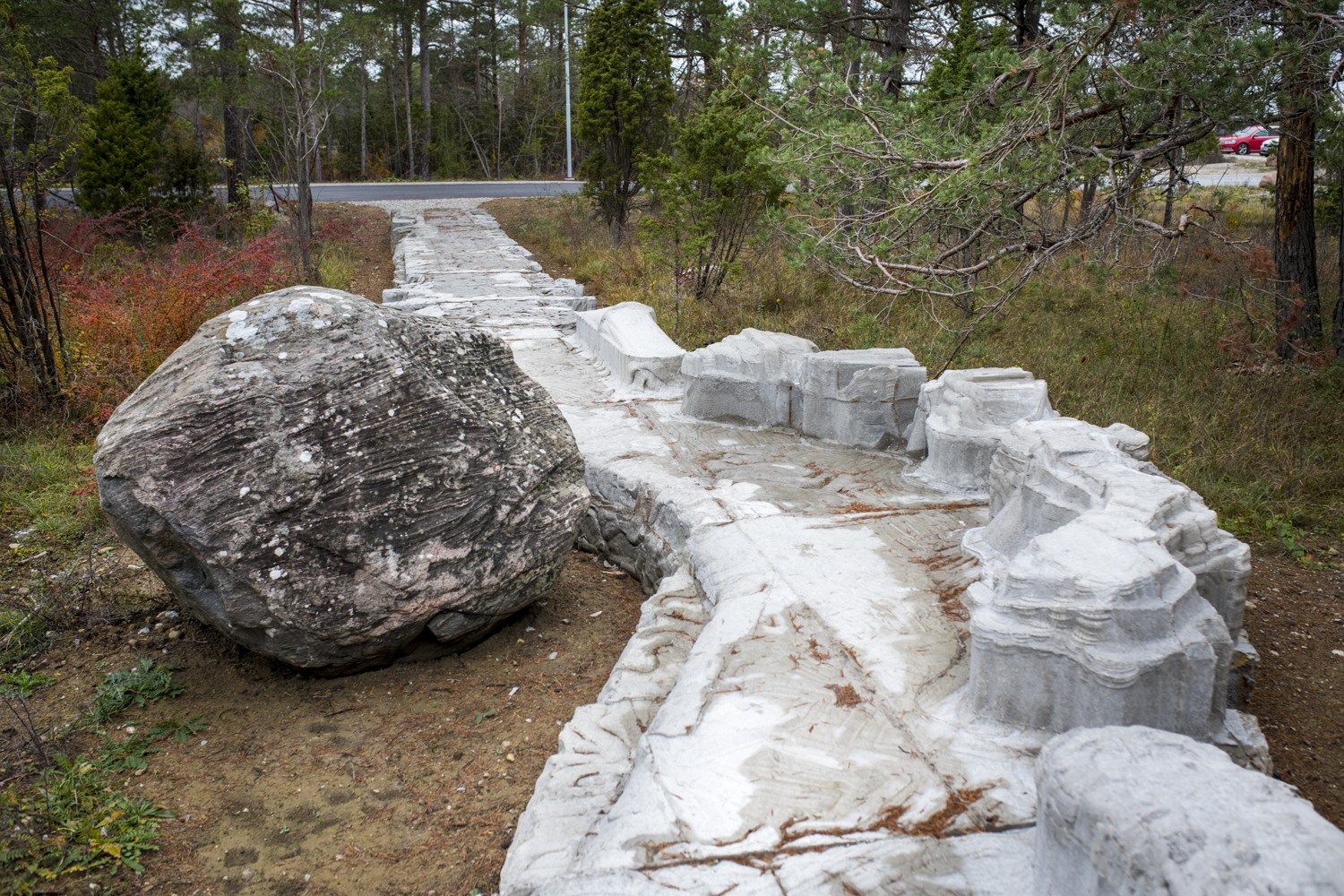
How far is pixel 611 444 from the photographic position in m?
4.98

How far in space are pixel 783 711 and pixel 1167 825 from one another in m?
1.05

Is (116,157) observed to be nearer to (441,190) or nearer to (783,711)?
(441,190)

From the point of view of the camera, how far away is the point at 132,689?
349 centimetres

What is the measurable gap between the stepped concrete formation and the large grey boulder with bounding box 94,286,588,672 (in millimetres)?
Result: 688

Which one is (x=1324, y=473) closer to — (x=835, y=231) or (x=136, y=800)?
(x=835, y=231)

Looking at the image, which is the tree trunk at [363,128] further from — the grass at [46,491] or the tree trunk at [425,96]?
the grass at [46,491]

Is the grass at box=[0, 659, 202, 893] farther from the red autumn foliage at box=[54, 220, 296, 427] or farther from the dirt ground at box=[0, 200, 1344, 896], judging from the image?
the red autumn foliage at box=[54, 220, 296, 427]

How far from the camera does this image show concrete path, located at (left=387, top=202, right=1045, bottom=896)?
2.14 meters

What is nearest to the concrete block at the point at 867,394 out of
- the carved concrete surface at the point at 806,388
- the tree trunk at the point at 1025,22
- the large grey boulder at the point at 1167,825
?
the carved concrete surface at the point at 806,388

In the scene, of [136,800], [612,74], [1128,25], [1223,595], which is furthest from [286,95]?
[1223,595]

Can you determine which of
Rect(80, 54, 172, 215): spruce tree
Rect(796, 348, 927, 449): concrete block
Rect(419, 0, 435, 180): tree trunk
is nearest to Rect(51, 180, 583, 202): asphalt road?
Rect(419, 0, 435, 180): tree trunk

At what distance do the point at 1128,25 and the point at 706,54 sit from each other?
516 inches

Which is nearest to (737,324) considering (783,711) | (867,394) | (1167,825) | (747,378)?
(747,378)

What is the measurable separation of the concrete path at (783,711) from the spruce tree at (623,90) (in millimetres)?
8052
